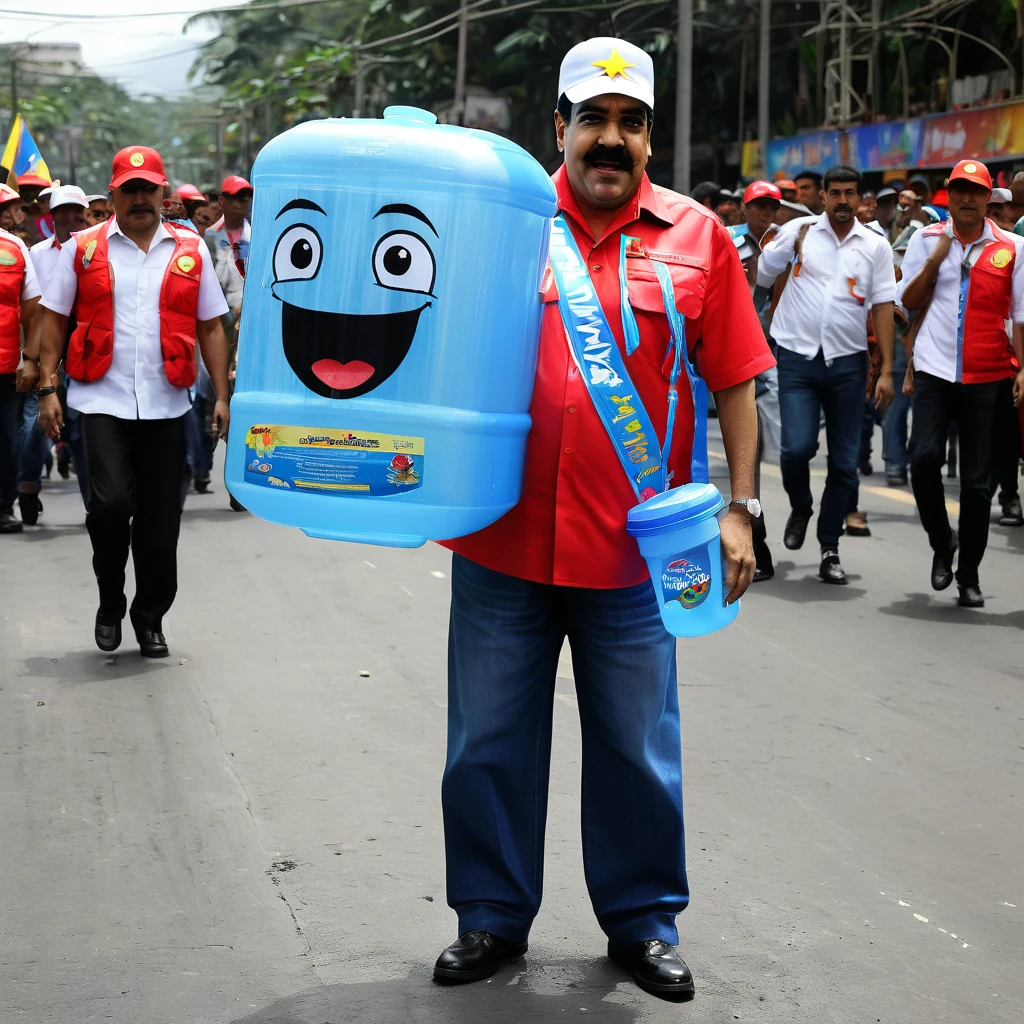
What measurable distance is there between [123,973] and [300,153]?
1.81m

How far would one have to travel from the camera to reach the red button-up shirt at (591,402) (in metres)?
3.41

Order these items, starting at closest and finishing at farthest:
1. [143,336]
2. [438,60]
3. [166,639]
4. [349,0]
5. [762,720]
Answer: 1. [762,720]
2. [143,336]
3. [166,639]
4. [438,60]
5. [349,0]

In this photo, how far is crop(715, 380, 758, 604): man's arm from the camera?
3432 mm

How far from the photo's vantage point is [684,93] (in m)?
24.8

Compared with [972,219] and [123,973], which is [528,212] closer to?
[123,973]

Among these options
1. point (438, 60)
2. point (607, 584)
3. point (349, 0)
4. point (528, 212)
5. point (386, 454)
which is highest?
point (349, 0)

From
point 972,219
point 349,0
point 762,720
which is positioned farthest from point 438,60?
point 762,720

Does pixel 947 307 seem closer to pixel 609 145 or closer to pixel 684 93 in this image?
pixel 609 145

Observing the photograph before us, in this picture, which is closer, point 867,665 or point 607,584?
point 607,584

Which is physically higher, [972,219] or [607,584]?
[972,219]

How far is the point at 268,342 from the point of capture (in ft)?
10.6

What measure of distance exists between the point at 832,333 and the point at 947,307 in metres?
0.59

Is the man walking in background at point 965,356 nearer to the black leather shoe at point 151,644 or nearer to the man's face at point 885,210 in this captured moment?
the black leather shoe at point 151,644

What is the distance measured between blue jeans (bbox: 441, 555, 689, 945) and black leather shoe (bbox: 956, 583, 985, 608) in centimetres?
470
